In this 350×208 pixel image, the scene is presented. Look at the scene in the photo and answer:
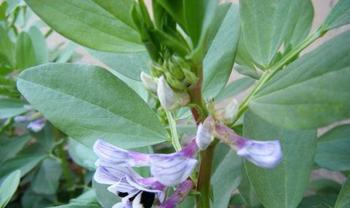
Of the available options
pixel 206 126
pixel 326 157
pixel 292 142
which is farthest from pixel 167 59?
pixel 326 157

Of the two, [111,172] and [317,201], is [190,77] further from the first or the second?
[317,201]

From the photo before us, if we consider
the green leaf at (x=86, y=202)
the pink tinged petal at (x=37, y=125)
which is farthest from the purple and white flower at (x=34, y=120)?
the green leaf at (x=86, y=202)

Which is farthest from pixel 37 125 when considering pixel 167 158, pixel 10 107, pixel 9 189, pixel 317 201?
pixel 167 158

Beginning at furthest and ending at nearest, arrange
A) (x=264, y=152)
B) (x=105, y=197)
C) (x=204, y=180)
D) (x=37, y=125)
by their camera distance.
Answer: (x=37, y=125)
(x=105, y=197)
(x=204, y=180)
(x=264, y=152)

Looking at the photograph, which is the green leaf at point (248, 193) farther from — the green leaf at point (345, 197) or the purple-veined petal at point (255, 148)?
the purple-veined petal at point (255, 148)

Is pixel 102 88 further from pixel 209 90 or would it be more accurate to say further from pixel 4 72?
pixel 4 72

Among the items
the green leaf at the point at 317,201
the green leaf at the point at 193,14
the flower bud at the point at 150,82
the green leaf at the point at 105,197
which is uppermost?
the green leaf at the point at 193,14

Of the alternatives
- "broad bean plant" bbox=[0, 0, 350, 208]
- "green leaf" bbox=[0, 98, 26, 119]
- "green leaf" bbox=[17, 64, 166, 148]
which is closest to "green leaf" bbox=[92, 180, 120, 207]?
"broad bean plant" bbox=[0, 0, 350, 208]
